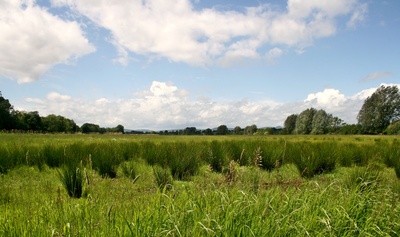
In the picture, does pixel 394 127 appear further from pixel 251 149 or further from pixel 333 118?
pixel 251 149

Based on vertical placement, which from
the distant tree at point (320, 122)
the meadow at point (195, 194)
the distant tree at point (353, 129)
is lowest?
the meadow at point (195, 194)

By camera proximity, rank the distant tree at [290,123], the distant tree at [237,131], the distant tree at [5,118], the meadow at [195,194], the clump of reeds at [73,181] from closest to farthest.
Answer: the meadow at [195,194], the clump of reeds at [73,181], the distant tree at [5,118], the distant tree at [237,131], the distant tree at [290,123]

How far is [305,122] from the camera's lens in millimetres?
92875

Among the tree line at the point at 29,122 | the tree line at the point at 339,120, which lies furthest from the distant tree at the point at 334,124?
the tree line at the point at 29,122

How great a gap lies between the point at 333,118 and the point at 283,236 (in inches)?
3645

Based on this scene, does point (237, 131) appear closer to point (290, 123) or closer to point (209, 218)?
point (290, 123)

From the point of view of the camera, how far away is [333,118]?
284 feet

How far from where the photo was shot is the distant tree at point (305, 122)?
92125mm

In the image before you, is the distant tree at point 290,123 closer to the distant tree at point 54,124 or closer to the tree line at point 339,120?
the tree line at point 339,120

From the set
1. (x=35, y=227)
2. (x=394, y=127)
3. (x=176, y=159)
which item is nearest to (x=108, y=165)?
(x=176, y=159)

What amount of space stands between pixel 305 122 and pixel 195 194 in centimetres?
9538

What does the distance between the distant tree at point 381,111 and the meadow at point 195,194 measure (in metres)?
64.9

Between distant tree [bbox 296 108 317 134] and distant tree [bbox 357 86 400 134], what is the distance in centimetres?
2455

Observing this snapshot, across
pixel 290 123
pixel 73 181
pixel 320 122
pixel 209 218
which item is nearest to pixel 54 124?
pixel 320 122
